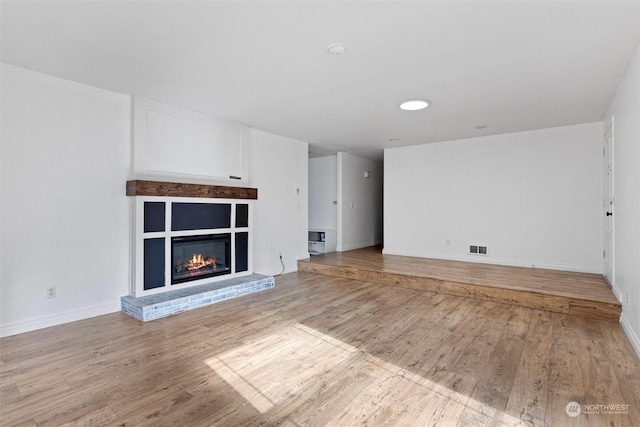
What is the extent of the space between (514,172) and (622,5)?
3577 millimetres

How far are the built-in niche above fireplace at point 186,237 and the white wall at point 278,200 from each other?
40cm

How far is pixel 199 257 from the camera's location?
13.9 ft

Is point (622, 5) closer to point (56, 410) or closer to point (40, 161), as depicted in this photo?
point (56, 410)

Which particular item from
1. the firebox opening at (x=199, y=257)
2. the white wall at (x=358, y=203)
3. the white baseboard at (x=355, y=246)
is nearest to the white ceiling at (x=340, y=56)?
the firebox opening at (x=199, y=257)

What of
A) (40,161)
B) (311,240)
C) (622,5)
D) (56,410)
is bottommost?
(56,410)

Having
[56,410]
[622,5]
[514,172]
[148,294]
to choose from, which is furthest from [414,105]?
[56,410]

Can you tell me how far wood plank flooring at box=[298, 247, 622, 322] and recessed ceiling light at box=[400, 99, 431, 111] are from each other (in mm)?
2240

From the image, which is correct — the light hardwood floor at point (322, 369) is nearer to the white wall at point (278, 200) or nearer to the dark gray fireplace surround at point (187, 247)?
the dark gray fireplace surround at point (187, 247)

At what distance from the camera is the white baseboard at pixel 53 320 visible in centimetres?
286

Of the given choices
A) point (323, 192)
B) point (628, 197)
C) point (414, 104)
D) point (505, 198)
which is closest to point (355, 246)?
point (323, 192)

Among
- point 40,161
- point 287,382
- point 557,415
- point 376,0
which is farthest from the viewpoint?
point 40,161

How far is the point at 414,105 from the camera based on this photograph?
3830mm

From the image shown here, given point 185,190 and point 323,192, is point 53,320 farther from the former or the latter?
point 323,192

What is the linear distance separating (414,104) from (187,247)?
3.32 m
